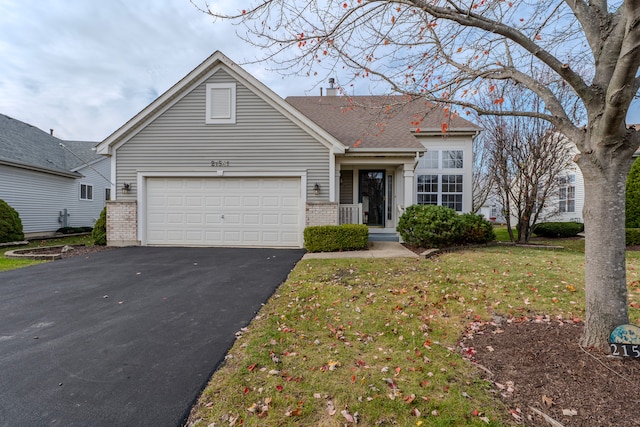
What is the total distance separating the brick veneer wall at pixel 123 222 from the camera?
10.2m

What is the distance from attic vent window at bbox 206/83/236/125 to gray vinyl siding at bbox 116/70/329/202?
158mm

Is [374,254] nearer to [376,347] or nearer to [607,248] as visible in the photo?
[376,347]

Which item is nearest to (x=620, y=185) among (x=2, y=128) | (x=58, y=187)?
(x=58, y=187)

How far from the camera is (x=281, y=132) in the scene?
10.1m

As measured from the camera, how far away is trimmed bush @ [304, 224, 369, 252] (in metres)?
8.95

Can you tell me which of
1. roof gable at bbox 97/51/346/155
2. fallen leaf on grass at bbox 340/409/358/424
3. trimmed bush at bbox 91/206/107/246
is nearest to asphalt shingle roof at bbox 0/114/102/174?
trimmed bush at bbox 91/206/107/246

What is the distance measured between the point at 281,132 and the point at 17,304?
7.76 m

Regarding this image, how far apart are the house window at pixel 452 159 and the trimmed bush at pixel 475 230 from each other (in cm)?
433

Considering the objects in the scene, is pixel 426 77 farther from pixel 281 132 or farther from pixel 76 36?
pixel 76 36

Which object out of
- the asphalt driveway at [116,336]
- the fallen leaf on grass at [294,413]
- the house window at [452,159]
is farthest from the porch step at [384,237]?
the fallen leaf on grass at [294,413]

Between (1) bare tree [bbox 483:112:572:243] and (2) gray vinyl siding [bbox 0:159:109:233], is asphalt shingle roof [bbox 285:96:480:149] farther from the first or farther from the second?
(2) gray vinyl siding [bbox 0:159:109:233]

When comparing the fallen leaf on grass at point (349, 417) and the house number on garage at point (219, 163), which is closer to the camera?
the fallen leaf on grass at point (349, 417)

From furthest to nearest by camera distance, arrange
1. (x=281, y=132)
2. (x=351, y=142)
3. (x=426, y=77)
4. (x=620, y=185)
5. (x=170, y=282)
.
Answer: (x=351, y=142) → (x=281, y=132) → (x=170, y=282) → (x=426, y=77) → (x=620, y=185)

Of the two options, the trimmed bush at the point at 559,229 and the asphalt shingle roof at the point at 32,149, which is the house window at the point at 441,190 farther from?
the asphalt shingle roof at the point at 32,149
